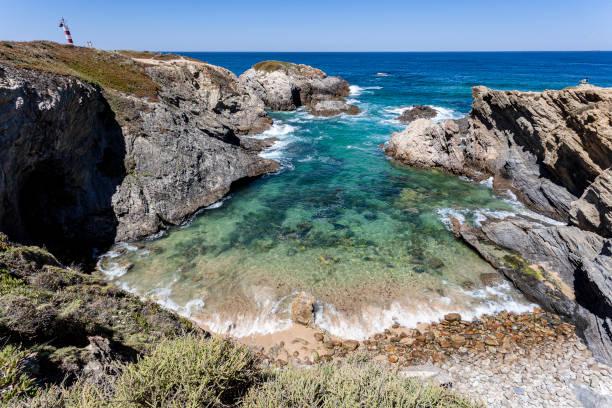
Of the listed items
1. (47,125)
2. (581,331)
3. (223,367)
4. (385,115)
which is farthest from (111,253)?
(385,115)

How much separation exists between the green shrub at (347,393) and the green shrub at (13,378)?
428cm

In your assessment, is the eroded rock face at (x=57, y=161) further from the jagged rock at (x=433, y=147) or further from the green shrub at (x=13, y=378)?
the jagged rock at (x=433, y=147)

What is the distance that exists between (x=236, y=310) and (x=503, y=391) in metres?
11.8

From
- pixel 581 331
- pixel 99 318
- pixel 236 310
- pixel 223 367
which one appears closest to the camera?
pixel 223 367

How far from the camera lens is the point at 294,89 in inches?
2365

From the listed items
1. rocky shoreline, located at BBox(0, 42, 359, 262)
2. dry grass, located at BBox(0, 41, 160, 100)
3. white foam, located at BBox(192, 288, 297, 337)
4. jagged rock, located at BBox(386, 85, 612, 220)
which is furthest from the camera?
dry grass, located at BBox(0, 41, 160, 100)

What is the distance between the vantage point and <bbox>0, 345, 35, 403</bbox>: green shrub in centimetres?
534

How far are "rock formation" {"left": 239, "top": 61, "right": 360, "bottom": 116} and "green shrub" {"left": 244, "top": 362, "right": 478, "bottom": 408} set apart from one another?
5204 centimetres

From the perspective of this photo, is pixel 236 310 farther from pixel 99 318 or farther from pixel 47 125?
pixel 47 125

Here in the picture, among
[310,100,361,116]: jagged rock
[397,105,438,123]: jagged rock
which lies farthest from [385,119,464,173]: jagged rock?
[310,100,361,116]: jagged rock

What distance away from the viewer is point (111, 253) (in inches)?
734

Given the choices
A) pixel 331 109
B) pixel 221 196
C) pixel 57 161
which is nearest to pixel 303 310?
pixel 221 196

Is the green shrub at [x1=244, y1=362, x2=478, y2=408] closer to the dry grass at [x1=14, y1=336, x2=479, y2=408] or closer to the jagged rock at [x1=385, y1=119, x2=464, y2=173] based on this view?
the dry grass at [x1=14, y1=336, x2=479, y2=408]

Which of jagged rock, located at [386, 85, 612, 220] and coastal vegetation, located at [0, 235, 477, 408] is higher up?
jagged rock, located at [386, 85, 612, 220]
